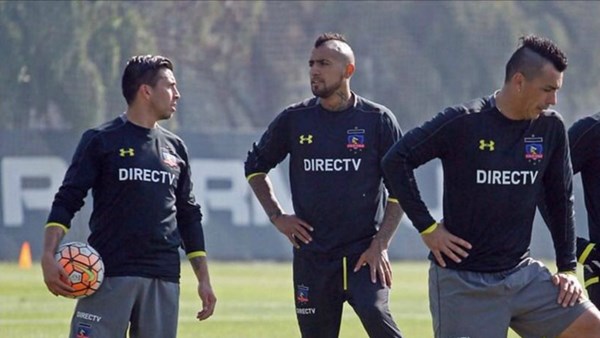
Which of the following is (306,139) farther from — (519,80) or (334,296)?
(519,80)

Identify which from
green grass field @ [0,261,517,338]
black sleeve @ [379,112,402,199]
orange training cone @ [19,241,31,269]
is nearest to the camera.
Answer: black sleeve @ [379,112,402,199]

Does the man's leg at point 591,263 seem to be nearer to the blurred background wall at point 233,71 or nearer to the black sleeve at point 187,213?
the black sleeve at point 187,213

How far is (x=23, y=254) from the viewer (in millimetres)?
24172

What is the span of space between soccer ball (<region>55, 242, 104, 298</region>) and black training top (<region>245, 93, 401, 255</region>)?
5.56ft

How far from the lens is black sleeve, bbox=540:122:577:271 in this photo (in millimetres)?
7391

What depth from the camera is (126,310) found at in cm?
743

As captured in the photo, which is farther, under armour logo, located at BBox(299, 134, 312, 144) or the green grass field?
the green grass field

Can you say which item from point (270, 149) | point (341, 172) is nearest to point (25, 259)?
point (270, 149)

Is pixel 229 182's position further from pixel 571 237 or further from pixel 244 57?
pixel 571 237

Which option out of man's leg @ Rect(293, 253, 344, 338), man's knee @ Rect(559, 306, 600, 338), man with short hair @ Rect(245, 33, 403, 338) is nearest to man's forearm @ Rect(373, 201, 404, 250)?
man with short hair @ Rect(245, 33, 403, 338)

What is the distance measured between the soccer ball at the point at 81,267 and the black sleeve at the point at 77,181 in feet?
0.53

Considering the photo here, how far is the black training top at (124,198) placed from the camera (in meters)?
7.46

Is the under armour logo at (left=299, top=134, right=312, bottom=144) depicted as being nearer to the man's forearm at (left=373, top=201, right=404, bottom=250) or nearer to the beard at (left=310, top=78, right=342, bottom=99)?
the beard at (left=310, top=78, right=342, bottom=99)

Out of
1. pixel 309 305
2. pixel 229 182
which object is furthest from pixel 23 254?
pixel 309 305
